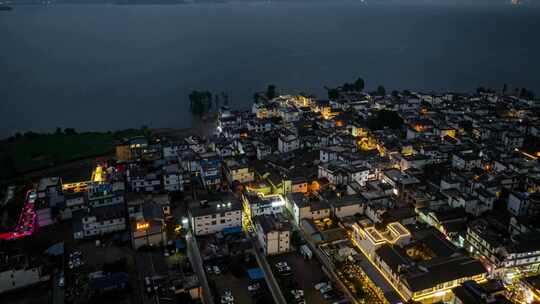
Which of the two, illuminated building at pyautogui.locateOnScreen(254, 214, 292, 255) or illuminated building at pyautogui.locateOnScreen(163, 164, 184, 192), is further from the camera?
illuminated building at pyautogui.locateOnScreen(163, 164, 184, 192)

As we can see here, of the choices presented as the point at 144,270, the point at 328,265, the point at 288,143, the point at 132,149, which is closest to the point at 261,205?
the point at 328,265

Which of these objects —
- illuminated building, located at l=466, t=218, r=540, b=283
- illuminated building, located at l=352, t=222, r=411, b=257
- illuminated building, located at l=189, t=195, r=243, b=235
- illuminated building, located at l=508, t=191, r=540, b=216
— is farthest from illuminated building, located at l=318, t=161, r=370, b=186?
illuminated building, located at l=508, t=191, r=540, b=216

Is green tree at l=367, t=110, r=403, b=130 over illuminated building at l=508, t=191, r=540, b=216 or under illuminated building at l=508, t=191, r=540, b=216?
over

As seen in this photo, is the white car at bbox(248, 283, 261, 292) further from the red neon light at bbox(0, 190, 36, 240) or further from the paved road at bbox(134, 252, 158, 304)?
the red neon light at bbox(0, 190, 36, 240)

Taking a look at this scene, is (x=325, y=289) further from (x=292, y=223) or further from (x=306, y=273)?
(x=292, y=223)

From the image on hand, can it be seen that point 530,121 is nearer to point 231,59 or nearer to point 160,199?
point 160,199

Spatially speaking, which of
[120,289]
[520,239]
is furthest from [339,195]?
[120,289]
